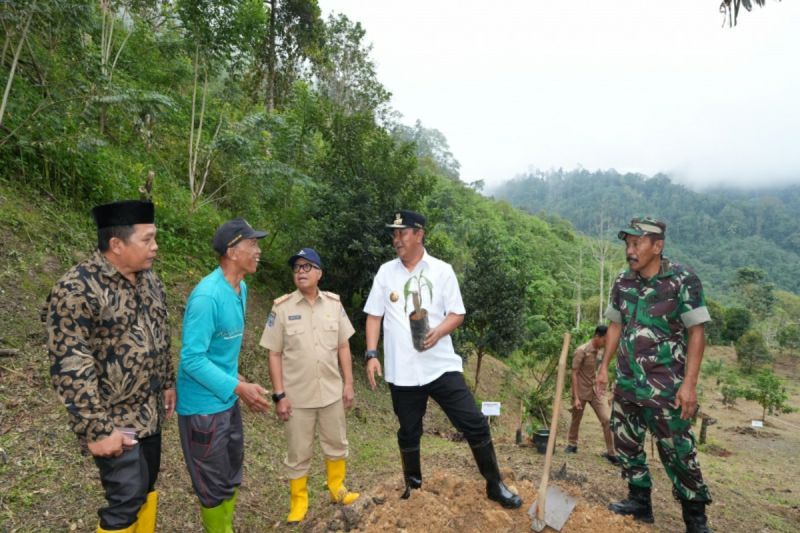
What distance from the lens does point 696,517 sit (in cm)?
335

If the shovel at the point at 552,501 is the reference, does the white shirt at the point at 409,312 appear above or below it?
above

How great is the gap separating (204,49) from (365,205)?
383cm

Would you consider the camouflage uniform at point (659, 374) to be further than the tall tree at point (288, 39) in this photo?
No

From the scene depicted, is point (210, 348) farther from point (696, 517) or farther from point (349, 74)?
point (349, 74)

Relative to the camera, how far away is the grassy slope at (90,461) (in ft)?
10.2

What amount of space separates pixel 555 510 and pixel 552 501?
83mm

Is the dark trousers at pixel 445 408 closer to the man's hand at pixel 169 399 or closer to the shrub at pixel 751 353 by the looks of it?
the man's hand at pixel 169 399

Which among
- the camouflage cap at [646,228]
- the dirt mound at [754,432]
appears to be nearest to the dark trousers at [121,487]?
the camouflage cap at [646,228]

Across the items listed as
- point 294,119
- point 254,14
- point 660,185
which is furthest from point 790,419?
point 660,185

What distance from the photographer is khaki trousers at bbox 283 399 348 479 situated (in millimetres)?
3418

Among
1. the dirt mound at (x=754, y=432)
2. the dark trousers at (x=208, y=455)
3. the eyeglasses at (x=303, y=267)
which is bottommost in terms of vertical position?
the dirt mound at (x=754, y=432)

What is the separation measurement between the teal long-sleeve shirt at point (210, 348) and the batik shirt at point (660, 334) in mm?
2801

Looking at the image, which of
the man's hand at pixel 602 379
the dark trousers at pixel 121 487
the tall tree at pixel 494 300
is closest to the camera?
the dark trousers at pixel 121 487

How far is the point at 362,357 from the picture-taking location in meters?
9.91
